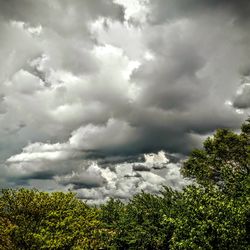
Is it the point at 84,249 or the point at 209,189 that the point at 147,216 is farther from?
the point at 209,189

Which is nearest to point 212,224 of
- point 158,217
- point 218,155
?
point 158,217

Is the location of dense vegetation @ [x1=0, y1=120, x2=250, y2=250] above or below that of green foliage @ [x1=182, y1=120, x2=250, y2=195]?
below

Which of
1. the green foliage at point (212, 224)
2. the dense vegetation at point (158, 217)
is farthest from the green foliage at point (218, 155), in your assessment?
the green foliage at point (212, 224)

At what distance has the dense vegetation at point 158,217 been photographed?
120 feet

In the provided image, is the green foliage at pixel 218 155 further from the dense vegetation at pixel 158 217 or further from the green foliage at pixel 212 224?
the green foliage at pixel 212 224

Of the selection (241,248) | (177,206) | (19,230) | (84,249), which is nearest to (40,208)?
(19,230)

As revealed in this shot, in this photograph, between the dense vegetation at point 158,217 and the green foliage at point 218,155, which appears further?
the green foliage at point 218,155

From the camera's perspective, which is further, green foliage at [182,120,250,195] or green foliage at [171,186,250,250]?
green foliage at [182,120,250,195]

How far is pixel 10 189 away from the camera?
60.1 m

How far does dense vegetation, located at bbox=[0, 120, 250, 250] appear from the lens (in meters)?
36.6

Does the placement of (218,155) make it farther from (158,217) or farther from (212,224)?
(212,224)

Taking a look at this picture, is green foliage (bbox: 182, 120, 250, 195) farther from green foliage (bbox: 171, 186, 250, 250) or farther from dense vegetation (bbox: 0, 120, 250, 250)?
green foliage (bbox: 171, 186, 250, 250)

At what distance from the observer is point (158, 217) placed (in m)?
61.0

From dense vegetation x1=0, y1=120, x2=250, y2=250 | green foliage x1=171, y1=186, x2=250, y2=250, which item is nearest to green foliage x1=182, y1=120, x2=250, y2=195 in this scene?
dense vegetation x1=0, y1=120, x2=250, y2=250
